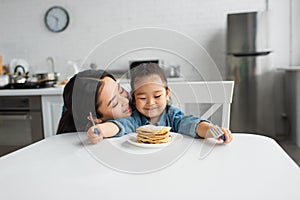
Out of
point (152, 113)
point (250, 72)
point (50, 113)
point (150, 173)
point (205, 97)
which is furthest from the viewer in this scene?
point (250, 72)

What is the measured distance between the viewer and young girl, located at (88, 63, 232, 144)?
81 cm

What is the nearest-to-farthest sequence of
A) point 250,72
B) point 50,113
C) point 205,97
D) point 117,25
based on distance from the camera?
point 205,97 → point 50,113 → point 250,72 → point 117,25

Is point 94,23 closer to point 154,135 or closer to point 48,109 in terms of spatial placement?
point 48,109

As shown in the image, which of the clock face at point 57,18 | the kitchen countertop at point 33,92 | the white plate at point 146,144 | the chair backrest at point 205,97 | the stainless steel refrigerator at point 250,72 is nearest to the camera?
the white plate at point 146,144

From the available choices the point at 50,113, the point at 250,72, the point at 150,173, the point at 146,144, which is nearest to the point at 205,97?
the point at 146,144

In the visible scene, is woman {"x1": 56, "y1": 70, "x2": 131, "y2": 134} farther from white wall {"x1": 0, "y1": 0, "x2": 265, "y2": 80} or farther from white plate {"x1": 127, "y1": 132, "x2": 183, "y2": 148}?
white wall {"x1": 0, "y1": 0, "x2": 265, "y2": 80}

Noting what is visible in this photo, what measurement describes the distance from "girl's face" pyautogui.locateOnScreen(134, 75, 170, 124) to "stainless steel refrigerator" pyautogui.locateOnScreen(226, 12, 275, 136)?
2229 mm

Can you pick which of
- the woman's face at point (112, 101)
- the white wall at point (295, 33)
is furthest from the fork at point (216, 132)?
the white wall at point (295, 33)

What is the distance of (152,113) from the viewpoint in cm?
86

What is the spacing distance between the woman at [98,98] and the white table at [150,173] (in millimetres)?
82

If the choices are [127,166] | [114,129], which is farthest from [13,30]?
[127,166]

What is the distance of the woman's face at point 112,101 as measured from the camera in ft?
2.73

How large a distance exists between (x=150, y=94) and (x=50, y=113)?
6.07ft

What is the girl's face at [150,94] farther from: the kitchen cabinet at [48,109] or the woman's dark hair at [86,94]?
the kitchen cabinet at [48,109]
